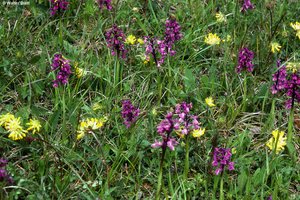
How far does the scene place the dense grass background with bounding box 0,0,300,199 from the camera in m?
2.76

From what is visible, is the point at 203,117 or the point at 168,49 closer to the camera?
the point at 203,117

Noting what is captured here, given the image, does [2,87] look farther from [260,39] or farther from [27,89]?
[260,39]

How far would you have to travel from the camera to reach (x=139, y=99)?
10.8 feet

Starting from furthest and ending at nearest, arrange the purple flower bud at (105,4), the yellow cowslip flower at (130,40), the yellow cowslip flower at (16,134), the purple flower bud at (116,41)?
the purple flower bud at (105,4), the yellow cowslip flower at (130,40), the purple flower bud at (116,41), the yellow cowslip flower at (16,134)

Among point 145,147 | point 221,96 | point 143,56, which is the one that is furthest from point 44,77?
point 221,96

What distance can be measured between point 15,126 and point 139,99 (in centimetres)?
82

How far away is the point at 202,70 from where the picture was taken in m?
3.70

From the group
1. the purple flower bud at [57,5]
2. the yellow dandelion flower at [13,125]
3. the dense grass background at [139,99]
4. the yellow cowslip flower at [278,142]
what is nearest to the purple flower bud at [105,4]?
the dense grass background at [139,99]

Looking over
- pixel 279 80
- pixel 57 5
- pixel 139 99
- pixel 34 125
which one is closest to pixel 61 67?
pixel 34 125

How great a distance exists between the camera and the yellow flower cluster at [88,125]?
2791 millimetres

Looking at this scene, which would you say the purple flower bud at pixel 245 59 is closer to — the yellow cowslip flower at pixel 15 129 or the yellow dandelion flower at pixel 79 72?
the yellow dandelion flower at pixel 79 72

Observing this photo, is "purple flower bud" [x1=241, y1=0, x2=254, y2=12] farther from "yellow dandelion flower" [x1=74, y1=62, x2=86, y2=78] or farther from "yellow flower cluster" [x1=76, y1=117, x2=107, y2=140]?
"yellow flower cluster" [x1=76, y1=117, x2=107, y2=140]

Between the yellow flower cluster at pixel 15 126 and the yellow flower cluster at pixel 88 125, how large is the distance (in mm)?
205

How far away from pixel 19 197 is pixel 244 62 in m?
1.52
